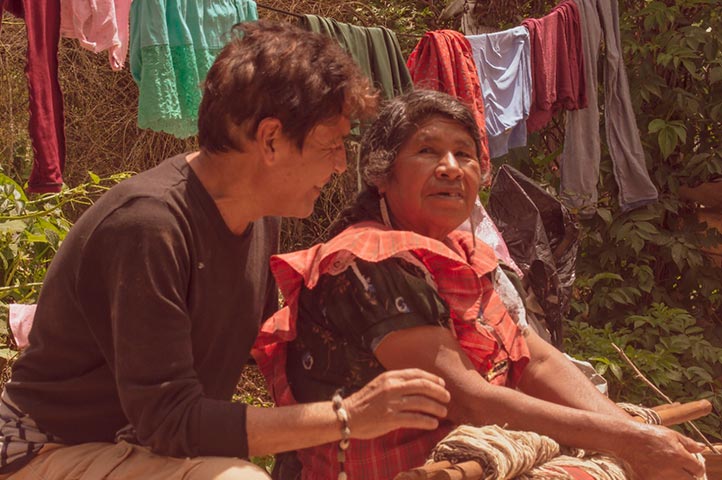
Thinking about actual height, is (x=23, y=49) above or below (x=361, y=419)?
above

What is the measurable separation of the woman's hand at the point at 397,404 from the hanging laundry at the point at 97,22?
7.17ft

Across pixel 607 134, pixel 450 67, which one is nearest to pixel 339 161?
pixel 450 67

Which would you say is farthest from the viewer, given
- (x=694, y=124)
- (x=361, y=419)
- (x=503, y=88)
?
(x=694, y=124)

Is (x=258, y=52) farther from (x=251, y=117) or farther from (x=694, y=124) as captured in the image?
(x=694, y=124)

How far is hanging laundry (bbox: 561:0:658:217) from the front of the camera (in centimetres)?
506

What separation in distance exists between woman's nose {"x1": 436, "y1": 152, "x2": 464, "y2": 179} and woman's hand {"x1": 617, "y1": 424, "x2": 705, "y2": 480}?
0.75 metres

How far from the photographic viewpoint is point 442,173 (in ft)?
7.98

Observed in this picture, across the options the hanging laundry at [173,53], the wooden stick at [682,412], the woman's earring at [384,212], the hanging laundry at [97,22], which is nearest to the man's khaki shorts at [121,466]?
the woman's earring at [384,212]

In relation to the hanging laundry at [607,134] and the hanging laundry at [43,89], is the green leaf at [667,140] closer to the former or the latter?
the hanging laundry at [607,134]

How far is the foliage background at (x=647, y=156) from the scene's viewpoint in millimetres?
5207

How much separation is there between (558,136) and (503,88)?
1209mm

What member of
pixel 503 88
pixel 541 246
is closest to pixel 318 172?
pixel 541 246

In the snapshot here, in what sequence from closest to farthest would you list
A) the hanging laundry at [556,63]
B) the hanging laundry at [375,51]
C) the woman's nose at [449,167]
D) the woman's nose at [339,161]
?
the woman's nose at [339,161] < the woman's nose at [449,167] < the hanging laundry at [375,51] < the hanging laundry at [556,63]

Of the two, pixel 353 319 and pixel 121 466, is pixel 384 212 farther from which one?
pixel 121 466
